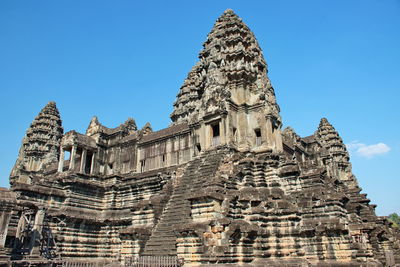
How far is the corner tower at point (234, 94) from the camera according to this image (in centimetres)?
2253

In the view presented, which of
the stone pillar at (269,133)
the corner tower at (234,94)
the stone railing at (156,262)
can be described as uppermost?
the corner tower at (234,94)

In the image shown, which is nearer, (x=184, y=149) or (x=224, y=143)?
(x=224, y=143)

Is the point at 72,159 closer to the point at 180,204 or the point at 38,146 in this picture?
the point at 180,204

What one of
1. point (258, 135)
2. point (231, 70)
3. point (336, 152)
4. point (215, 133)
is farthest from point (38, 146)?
point (336, 152)

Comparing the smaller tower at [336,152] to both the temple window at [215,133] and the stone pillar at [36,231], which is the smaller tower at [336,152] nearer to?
the temple window at [215,133]

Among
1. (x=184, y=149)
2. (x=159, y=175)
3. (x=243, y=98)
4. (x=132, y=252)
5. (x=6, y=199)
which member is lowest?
(x=132, y=252)

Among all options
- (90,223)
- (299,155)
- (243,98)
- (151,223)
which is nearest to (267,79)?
(243,98)

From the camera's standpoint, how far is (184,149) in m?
26.5

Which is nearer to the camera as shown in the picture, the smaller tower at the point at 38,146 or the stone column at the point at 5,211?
the stone column at the point at 5,211

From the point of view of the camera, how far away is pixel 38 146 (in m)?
45.0

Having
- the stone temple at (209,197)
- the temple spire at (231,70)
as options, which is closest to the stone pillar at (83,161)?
the stone temple at (209,197)

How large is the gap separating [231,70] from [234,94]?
176 centimetres

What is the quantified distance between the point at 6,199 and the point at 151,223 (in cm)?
857

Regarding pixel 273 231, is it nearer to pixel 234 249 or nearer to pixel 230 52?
pixel 234 249
